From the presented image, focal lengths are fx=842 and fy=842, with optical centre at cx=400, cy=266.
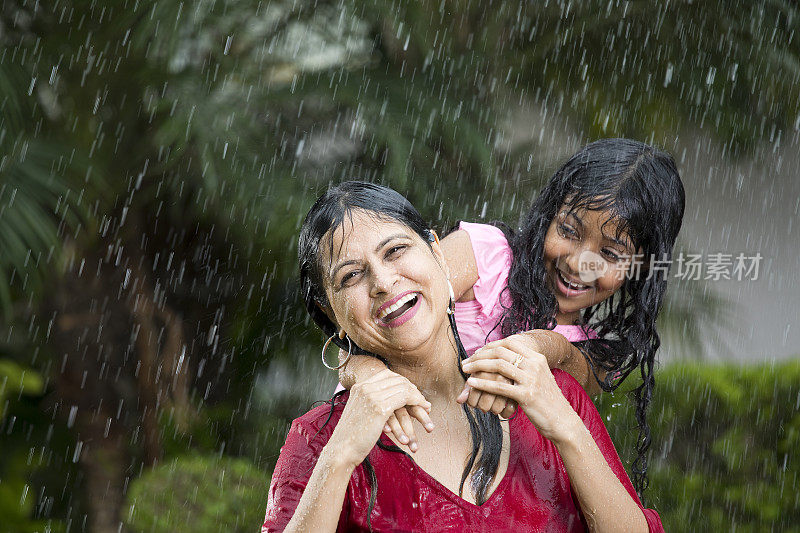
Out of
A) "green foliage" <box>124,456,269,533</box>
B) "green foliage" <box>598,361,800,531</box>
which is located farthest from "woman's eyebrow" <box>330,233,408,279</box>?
"green foliage" <box>598,361,800,531</box>

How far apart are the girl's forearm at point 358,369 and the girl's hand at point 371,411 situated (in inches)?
8.4

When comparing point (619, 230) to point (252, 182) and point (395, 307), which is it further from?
point (252, 182)

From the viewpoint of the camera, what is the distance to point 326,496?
1.88 metres

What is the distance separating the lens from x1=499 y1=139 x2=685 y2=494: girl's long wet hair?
2752 mm

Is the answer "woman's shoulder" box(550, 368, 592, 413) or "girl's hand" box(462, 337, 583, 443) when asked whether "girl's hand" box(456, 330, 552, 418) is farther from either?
"woman's shoulder" box(550, 368, 592, 413)

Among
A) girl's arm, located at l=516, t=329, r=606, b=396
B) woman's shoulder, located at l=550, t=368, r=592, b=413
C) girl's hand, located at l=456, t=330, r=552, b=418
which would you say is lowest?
girl's hand, located at l=456, t=330, r=552, b=418

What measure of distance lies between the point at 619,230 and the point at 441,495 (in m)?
1.11

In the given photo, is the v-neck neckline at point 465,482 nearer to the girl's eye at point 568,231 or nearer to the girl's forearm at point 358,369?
the girl's forearm at point 358,369

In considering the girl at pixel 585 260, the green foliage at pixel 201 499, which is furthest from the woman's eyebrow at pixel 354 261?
the green foliage at pixel 201 499

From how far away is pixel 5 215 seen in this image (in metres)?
4.07

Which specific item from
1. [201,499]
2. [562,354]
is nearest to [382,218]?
[562,354]

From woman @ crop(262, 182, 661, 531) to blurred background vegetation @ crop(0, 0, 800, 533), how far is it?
2247mm

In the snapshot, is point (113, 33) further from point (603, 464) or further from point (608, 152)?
point (603, 464)

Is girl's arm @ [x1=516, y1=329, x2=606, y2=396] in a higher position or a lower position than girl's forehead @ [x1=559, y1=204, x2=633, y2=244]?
lower
